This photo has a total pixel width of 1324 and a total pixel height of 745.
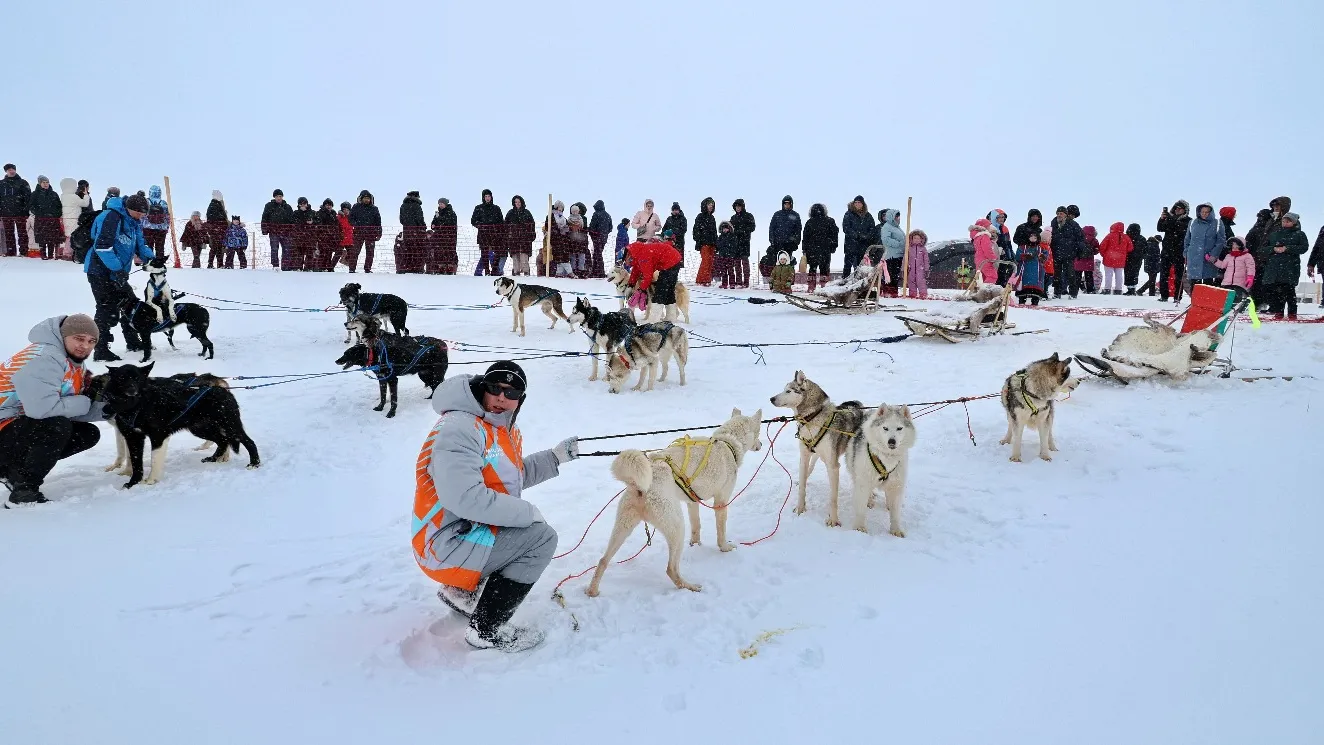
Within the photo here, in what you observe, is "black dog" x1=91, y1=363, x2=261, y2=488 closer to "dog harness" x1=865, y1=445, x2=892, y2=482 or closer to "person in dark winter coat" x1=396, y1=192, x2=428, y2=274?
"dog harness" x1=865, y1=445, x2=892, y2=482

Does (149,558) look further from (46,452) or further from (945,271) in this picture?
(945,271)

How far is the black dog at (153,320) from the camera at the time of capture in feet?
23.3

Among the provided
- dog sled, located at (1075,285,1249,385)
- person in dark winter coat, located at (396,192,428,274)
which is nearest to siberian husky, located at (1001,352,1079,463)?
dog sled, located at (1075,285,1249,385)

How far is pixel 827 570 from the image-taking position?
132 inches

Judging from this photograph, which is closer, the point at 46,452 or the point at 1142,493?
the point at 46,452

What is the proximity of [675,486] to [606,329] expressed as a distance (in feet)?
13.2

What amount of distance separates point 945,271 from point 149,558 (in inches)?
579

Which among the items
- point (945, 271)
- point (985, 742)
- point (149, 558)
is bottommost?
point (985, 742)

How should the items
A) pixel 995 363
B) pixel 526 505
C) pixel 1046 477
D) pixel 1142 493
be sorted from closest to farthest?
pixel 526 505 < pixel 1142 493 < pixel 1046 477 < pixel 995 363

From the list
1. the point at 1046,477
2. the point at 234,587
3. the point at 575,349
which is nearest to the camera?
the point at 234,587

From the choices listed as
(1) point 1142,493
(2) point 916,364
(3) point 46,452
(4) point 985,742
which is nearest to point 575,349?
(2) point 916,364

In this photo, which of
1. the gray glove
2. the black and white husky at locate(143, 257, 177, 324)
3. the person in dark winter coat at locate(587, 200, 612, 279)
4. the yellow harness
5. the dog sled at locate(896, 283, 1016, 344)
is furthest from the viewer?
the person in dark winter coat at locate(587, 200, 612, 279)

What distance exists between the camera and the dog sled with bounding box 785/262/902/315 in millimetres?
10414

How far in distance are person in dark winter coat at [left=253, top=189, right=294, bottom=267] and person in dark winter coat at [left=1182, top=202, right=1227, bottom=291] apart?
1468 cm
